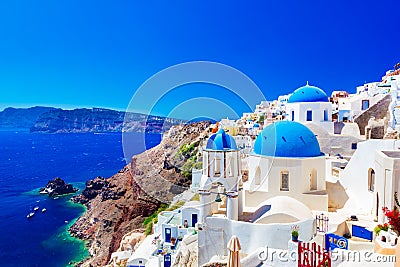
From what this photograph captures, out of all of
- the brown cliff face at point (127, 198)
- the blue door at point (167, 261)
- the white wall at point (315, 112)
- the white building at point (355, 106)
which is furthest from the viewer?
the brown cliff face at point (127, 198)

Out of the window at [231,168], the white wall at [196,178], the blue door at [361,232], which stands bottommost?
the white wall at [196,178]

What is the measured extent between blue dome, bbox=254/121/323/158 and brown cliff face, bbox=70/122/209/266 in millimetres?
20525

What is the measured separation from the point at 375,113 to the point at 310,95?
5137mm

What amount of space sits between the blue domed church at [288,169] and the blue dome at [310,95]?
1134 centimetres

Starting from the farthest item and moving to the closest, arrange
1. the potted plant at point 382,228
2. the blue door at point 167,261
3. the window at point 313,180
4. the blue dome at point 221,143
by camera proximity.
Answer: the blue door at point 167,261 → the window at point 313,180 → the blue dome at point 221,143 → the potted plant at point 382,228

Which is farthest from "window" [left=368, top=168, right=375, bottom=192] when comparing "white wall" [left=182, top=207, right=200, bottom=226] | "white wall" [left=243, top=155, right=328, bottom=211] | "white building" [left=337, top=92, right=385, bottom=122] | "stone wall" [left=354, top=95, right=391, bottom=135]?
"white building" [left=337, top=92, right=385, bottom=122]

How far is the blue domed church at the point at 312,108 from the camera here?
22812 millimetres

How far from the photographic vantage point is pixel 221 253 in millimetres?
10836

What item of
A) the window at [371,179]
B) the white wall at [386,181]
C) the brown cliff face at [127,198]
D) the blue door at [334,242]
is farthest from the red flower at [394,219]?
the brown cliff face at [127,198]

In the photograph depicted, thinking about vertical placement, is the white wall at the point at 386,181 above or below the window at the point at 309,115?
below

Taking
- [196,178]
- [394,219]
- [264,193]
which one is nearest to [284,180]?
[264,193]

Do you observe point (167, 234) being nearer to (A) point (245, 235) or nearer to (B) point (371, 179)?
(A) point (245, 235)

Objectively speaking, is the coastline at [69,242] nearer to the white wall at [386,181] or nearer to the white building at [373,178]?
the white building at [373,178]

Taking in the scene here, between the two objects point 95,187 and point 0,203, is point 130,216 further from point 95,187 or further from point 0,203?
point 0,203
